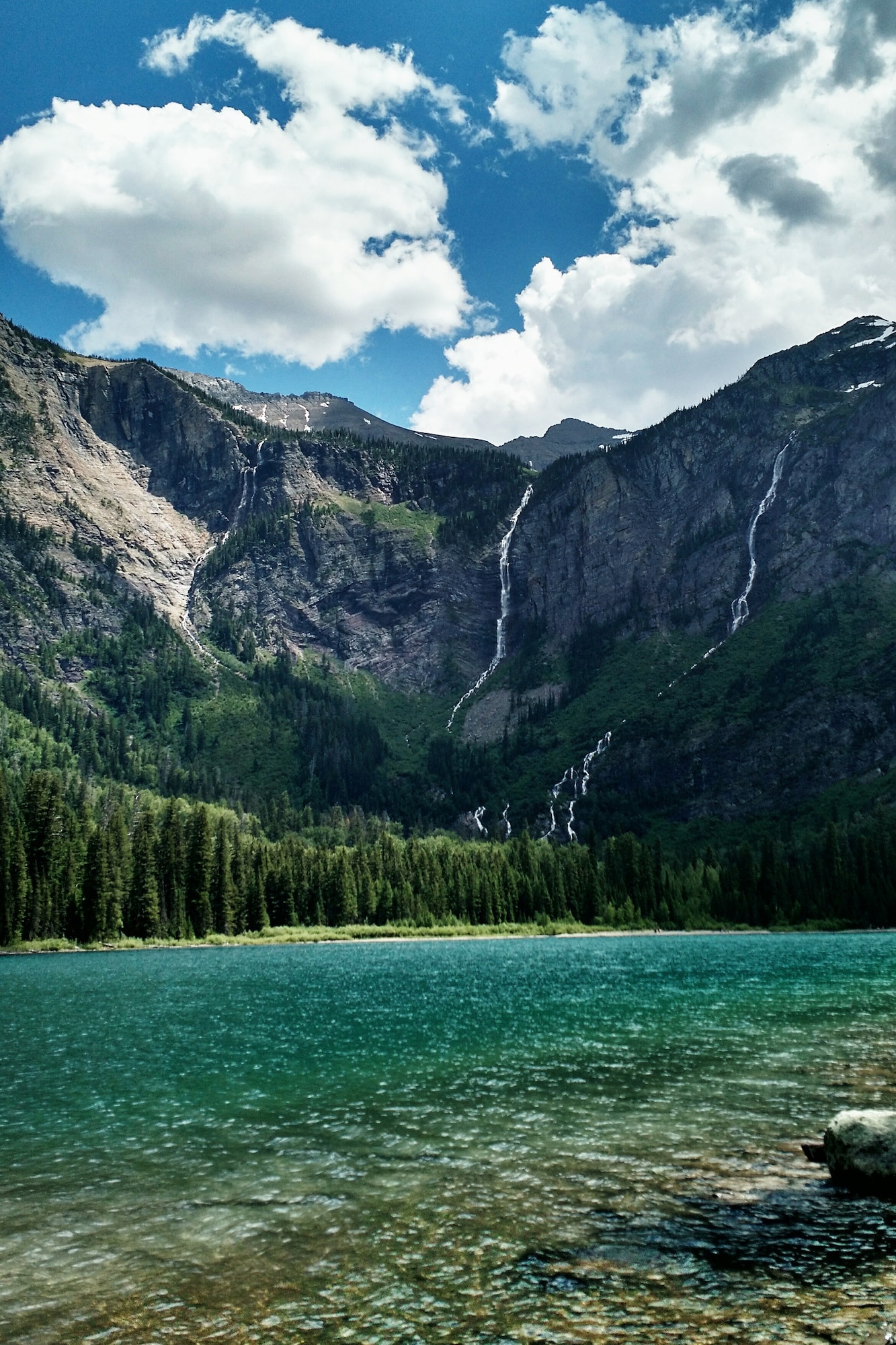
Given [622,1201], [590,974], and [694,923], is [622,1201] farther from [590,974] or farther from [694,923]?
[694,923]

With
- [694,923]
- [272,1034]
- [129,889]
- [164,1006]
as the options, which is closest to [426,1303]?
[272,1034]

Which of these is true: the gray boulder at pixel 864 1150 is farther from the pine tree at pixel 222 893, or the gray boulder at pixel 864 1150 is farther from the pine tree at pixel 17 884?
the pine tree at pixel 222 893

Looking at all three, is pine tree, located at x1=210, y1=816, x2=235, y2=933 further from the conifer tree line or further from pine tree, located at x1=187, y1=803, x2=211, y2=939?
pine tree, located at x1=187, y1=803, x2=211, y2=939

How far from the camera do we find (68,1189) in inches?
1006

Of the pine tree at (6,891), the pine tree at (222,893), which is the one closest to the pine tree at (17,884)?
the pine tree at (6,891)

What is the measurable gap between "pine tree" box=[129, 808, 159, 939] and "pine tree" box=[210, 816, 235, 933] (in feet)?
43.1

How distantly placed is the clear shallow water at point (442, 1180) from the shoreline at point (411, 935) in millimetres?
95509

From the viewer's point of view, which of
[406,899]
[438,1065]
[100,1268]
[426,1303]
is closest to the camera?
[426,1303]

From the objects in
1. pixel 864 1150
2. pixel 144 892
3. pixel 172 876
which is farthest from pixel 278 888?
pixel 864 1150

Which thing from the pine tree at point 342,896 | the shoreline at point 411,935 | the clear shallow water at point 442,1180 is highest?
the clear shallow water at point 442,1180

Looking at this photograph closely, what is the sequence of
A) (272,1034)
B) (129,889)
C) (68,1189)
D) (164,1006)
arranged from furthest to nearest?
(129,889), (164,1006), (272,1034), (68,1189)

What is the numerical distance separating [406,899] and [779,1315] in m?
178

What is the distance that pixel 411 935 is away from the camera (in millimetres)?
182250

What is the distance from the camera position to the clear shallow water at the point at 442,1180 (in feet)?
55.2
